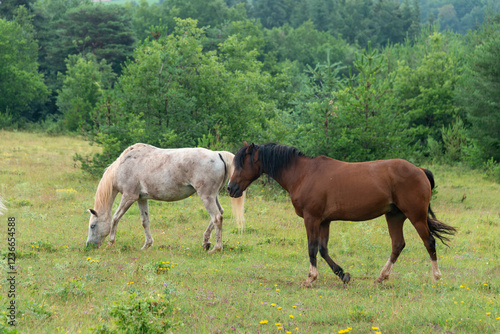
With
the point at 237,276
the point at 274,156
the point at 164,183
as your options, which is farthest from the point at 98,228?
the point at 274,156

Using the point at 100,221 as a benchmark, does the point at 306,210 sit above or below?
above

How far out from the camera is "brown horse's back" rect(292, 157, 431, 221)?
7.17 m

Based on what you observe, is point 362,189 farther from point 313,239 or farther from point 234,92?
point 234,92

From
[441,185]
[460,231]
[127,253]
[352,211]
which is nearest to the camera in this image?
[352,211]

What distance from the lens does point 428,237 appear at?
7.32 metres

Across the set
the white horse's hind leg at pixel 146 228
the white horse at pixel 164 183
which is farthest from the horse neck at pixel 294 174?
the white horse's hind leg at pixel 146 228

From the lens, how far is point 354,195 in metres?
7.22

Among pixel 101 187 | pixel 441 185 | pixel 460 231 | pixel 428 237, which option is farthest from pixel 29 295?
pixel 441 185

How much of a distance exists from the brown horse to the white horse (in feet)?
6.75

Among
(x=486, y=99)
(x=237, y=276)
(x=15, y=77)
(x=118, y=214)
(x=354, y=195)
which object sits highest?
(x=354, y=195)

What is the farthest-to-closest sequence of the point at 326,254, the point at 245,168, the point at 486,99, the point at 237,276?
Answer: the point at 486,99 → the point at 245,168 → the point at 237,276 → the point at 326,254

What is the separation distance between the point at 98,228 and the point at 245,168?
345 cm

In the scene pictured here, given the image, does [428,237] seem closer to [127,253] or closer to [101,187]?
[127,253]

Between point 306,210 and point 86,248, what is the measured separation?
444 centimetres
